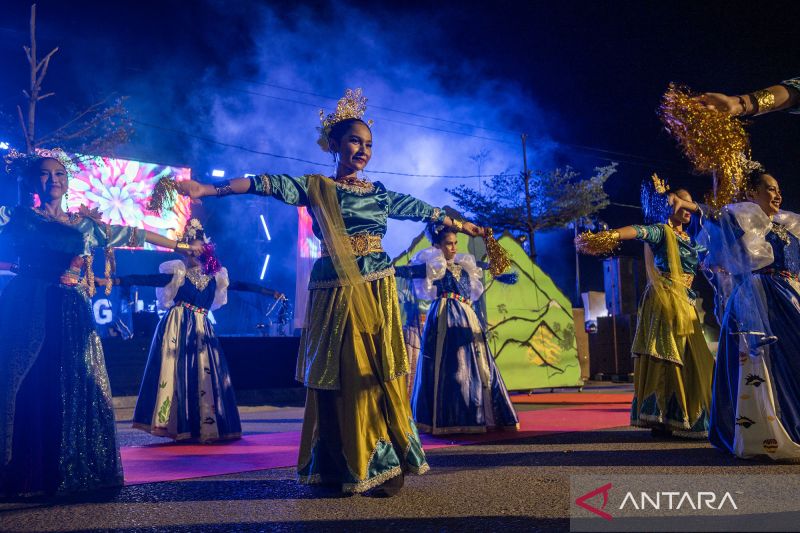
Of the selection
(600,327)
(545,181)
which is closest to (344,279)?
(600,327)

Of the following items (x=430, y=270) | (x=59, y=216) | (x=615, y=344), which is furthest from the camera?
(x=615, y=344)

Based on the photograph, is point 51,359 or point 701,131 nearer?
point 701,131

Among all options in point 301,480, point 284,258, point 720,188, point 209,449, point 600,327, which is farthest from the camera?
point 284,258

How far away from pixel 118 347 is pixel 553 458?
7767mm

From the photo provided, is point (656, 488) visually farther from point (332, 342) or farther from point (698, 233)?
point (698, 233)

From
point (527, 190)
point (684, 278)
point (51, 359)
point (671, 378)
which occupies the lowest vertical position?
point (671, 378)

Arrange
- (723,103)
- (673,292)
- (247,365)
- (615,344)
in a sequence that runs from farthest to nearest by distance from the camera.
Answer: (615,344), (247,365), (673,292), (723,103)

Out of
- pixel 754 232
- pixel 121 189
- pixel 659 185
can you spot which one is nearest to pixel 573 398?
pixel 659 185

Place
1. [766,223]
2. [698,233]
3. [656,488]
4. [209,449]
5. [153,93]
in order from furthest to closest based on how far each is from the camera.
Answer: [153,93] → [209,449] → [698,233] → [766,223] → [656,488]

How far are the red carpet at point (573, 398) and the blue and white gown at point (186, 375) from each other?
5.56 meters

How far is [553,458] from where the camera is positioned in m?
4.27

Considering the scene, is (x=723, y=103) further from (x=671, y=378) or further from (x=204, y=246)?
(x=204, y=246)

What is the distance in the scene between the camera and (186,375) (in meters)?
6.20

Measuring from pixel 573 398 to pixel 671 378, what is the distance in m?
5.28
